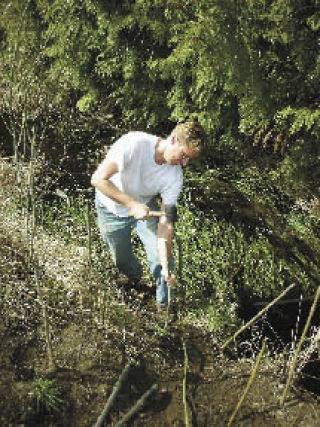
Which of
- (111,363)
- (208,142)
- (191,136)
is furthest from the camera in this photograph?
(208,142)

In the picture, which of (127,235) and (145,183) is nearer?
(145,183)

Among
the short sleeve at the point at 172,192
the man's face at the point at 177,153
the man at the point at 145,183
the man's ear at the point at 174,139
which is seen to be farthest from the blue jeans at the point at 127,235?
the man's ear at the point at 174,139

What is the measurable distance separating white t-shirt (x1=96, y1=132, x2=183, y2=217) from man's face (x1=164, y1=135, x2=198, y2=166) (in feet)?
0.39

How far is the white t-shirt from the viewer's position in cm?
271

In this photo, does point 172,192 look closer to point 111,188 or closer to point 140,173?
point 140,173

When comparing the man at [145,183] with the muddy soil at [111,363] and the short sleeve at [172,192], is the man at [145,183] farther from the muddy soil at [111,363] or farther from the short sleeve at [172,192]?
the muddy soil at [111,363]

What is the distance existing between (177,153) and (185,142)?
0.35 ft

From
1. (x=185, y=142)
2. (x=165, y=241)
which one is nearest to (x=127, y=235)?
(x=165, y=241)

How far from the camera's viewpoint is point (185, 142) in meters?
2.57

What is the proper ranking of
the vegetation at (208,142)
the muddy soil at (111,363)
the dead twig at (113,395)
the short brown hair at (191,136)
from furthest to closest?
the vegetation at (208,142)
the muddy soil at (111,363)
the dead twig at (113,395)
the short brown hair at (191,136)

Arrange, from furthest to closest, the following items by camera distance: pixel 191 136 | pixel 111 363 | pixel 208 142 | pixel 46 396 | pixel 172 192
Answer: pixel 208 142, pixel 111 363, pixel 172 192, pixel 46 396, pixel 191 136

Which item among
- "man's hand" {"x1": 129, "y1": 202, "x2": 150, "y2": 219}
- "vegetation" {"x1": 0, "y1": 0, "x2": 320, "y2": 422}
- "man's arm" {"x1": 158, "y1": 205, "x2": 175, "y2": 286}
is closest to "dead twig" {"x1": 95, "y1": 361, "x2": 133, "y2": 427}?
"vegetation" {"x1": 0, "y1": 0, "x2": 320, "y2": 422}

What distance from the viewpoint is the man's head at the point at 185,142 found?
2.55m

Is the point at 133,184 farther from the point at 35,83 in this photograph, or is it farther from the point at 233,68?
the point at 35,83
